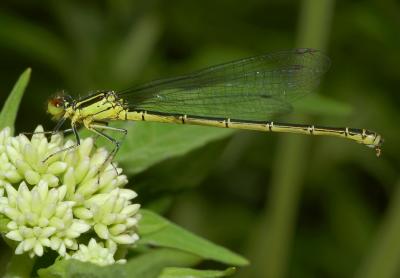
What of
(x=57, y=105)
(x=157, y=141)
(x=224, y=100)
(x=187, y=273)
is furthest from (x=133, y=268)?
(x=224, y=100)

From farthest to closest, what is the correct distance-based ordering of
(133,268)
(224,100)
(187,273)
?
1. (224,100)
2. (187,273)
3. (133,268)

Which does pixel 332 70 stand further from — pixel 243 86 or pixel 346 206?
pixel 243 86

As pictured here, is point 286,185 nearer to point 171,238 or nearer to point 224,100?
point 224,100

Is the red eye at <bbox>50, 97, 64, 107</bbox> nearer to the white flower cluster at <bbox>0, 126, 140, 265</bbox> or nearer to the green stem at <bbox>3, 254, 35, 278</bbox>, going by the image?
the white flower cluster at <bbox>0, 126, 140, 265</bbox>

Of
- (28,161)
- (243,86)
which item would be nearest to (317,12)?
(243,86)

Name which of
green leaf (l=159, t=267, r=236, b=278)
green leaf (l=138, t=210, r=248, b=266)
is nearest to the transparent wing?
green leaf (l=138, t=210, r=248, b=266)
